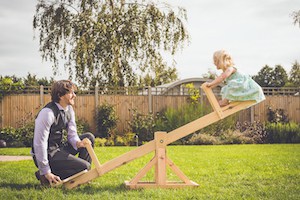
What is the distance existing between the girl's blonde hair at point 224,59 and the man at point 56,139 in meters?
1.70

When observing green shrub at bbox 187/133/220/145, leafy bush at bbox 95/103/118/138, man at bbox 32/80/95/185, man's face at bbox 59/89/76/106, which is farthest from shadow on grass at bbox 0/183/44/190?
leafy bush at bbox 95/103/118/138

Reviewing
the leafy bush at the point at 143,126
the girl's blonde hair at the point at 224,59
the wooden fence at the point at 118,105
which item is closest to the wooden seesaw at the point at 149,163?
the girl's blonde hair at the point at 224,59

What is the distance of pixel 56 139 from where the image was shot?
17.0 ft

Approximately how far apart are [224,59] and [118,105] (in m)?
12.1

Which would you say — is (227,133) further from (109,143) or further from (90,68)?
(90,68)

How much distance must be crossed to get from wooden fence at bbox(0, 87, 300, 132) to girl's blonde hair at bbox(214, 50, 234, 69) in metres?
11.9

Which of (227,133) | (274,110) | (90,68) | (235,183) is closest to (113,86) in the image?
(90,68)

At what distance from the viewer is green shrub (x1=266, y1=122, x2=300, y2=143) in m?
16.0

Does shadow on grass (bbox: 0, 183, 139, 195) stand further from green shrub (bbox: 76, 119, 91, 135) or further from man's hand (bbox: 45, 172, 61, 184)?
green shrub (bbox: 76, 119, 91, 135)

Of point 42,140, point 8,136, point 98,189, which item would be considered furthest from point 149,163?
point 8,136

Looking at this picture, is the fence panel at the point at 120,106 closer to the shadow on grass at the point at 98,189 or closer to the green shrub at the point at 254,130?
the green shrub at the point at 254,130

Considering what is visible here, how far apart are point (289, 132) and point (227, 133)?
240 centimetres

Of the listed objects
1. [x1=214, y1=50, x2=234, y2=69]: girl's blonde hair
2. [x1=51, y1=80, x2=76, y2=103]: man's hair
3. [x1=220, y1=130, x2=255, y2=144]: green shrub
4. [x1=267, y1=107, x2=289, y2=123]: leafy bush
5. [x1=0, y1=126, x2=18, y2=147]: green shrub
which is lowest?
[x1=220, y1=130, x2=255, y2=144]: green shrub

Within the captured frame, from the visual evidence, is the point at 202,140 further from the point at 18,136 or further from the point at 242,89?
the point at 242,89
